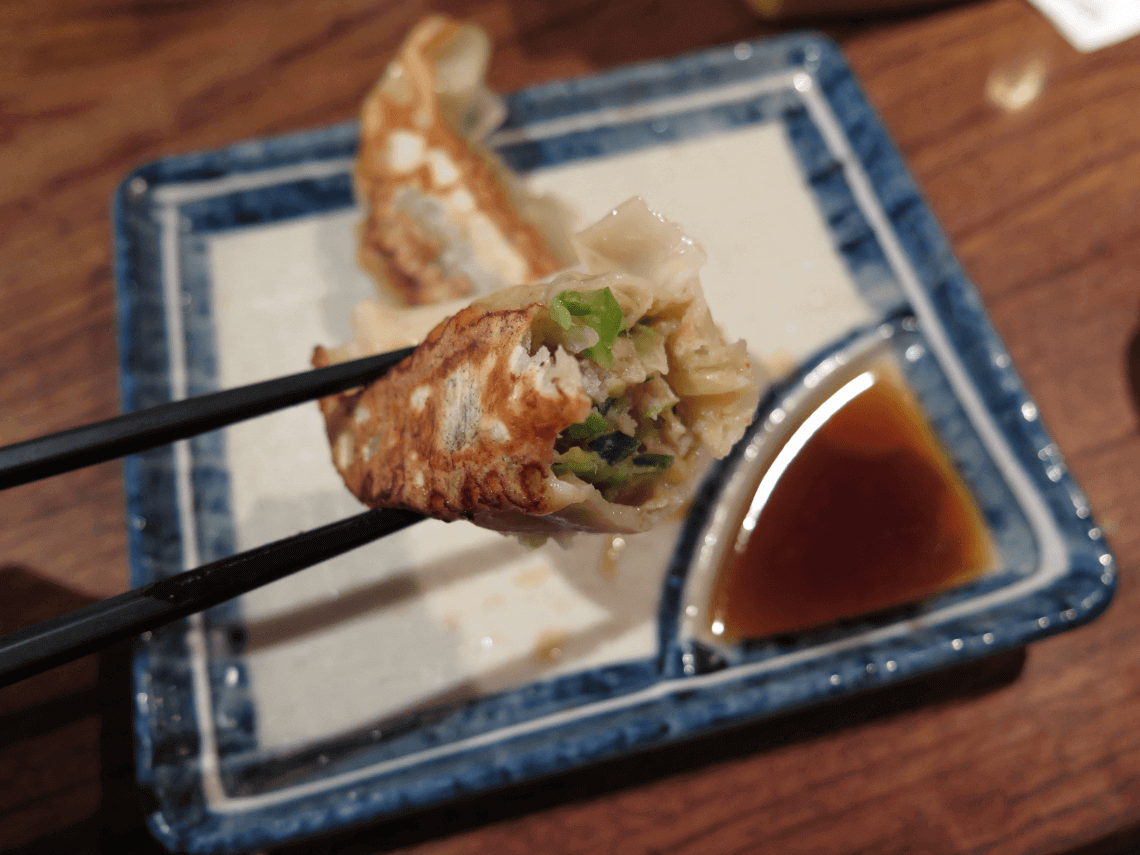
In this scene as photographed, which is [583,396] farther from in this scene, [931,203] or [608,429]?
[931,203]

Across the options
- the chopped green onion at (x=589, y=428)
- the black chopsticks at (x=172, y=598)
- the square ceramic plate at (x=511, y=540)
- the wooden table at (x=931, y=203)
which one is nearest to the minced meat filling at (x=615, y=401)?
the chopped green onion at (x=589, y=428)

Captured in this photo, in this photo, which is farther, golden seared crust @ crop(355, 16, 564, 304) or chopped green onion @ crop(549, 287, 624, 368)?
golden seared crust @ crop(355, 16, 564, 304)

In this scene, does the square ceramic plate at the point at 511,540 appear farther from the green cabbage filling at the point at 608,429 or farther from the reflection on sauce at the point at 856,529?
the green cabbage filling at the point at 608,429

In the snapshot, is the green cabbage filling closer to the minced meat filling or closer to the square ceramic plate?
the minced meat filling

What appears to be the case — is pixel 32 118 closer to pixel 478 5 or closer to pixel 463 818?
pixel 478 5

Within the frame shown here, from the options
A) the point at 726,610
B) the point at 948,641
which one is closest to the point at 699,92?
the point at 726,610

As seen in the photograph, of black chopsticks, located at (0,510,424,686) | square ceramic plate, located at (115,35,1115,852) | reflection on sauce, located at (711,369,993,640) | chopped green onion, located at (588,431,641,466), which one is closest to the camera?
black chopsticks, located at (0,510,424,686)

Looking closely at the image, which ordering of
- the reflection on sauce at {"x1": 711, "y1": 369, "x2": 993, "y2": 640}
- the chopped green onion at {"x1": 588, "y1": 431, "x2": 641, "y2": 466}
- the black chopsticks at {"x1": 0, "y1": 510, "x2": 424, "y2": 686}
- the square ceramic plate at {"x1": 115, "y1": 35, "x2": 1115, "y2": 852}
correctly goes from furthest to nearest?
the reflection on sauce at {"x1": 711, "y1": 369, "x2": 993, "y2": 640}, the square ceramic plate at {"x1": 115, "y1": 35, "x2": 1115, "y2": 852}, the chopped green onion at {"x1": 588, "y1": 431, "x2": 641, "y2": 466}, the black chopsticks at {"x1": 0, "y1": 510, "x2": 424, "y2": 686}

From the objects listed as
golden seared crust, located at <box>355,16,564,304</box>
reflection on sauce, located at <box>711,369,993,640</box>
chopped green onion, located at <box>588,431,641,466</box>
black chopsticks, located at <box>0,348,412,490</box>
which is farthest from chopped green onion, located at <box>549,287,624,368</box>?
reflection on sauce, located at <box>711,369,993,640</box>
